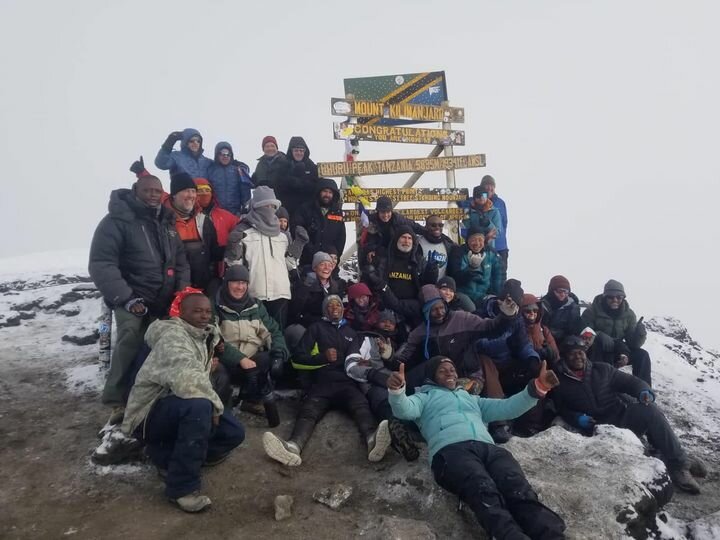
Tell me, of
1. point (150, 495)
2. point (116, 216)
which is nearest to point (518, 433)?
point (150, 495)

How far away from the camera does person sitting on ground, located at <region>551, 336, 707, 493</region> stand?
625cm

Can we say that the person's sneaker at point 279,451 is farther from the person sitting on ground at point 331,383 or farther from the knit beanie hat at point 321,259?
the knit beanie hat at point 321,259

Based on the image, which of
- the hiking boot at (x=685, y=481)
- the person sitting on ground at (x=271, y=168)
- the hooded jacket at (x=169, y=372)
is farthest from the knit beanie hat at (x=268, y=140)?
the hiking boot at (x=685, y=481)

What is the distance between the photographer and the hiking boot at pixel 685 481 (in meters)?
5.64

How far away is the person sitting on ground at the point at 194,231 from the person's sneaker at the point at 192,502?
3.39 m

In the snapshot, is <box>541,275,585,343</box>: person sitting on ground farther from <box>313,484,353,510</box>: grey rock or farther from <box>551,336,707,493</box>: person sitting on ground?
<box>313,484,353,510</box>: grey rock

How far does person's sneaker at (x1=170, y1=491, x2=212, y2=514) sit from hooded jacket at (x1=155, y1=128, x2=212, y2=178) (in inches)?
229

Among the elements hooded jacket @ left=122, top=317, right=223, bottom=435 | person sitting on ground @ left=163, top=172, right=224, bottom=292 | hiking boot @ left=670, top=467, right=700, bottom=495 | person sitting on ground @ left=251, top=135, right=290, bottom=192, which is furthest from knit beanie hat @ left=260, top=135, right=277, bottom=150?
hiking boot @ left=670, top=467, right=700, bottom=495

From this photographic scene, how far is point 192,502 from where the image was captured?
435 cm

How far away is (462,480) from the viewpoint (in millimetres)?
4328

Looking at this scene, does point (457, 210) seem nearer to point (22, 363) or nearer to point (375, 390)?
point (375, 390)

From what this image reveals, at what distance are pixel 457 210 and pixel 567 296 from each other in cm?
423

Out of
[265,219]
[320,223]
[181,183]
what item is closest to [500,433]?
[265,219]

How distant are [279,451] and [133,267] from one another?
9.79ft
